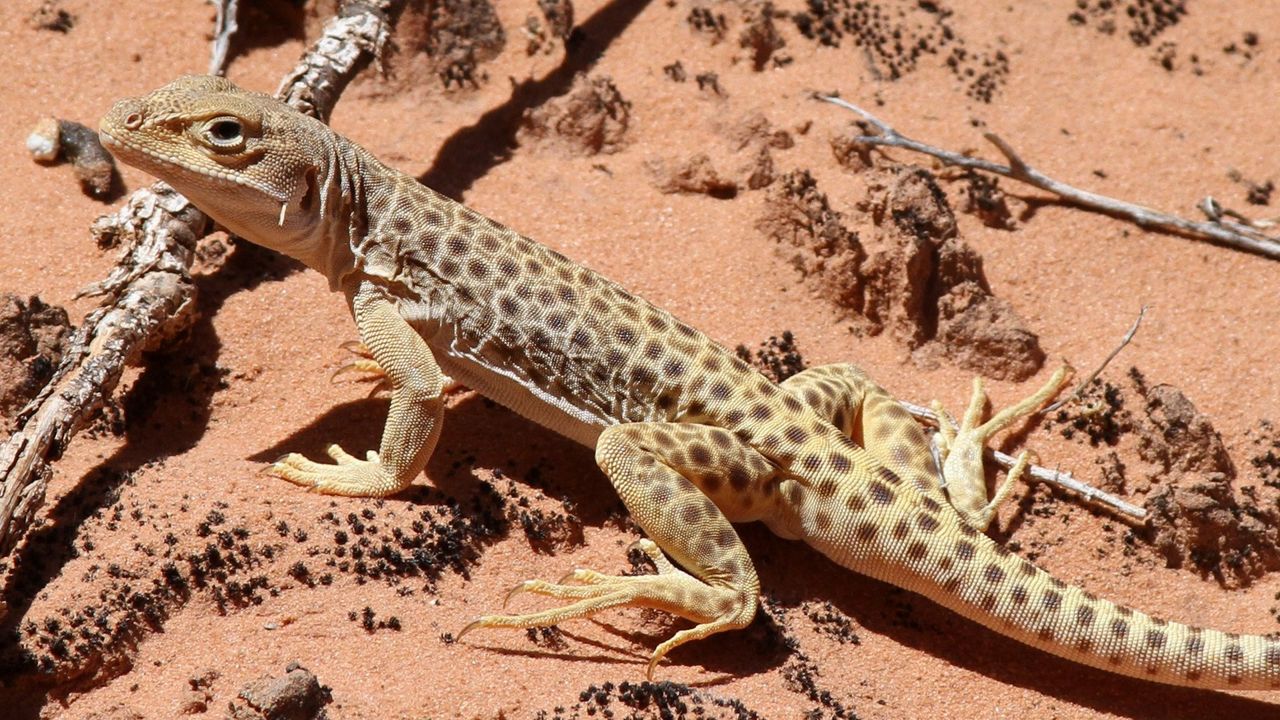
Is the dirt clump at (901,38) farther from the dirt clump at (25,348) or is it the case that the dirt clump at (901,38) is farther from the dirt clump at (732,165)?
the dirt clump at (25,348)

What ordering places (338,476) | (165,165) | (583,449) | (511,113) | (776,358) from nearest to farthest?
(165,165) < (338,476) < (583,449) < (776,358) < (511,113)

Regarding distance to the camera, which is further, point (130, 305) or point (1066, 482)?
point (1066, 482)

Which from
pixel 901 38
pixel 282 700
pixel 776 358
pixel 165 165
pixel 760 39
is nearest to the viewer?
pixel 282 700

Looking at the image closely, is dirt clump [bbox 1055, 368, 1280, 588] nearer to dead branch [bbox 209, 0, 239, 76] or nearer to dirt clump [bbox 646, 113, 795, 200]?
dirt clump [bbox 646, 113, 795, 200]

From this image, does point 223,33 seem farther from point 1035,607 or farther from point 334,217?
point 1035,607

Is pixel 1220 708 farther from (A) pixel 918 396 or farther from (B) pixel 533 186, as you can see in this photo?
(B) pixel 533 186

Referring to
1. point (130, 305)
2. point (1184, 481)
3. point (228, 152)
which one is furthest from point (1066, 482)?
point (130, 305)

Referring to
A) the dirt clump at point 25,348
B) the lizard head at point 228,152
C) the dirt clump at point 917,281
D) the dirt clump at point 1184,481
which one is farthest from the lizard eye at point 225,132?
the dirt clump at point 1184,481
